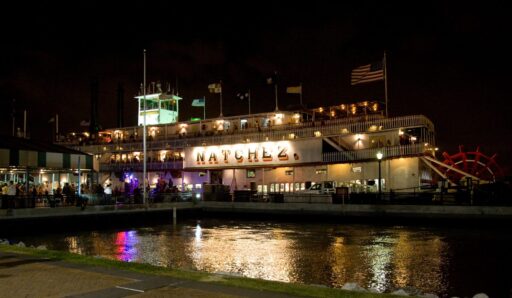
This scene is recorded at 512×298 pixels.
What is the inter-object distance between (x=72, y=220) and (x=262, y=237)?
496 inches

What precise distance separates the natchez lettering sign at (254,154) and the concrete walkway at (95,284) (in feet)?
123

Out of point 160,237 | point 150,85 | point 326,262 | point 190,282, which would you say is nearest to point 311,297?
point 190,282

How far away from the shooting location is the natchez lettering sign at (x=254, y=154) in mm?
47188

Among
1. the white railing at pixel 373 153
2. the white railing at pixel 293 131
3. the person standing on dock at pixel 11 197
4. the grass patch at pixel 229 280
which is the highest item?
the white railing at pixel 293 131

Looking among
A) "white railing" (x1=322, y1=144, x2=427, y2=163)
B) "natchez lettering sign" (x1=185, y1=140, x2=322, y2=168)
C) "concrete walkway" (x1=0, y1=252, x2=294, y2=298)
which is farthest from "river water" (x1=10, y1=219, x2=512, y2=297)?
"natchez lettering sign" (x1=185, y1=140, x2=322, y2=168)

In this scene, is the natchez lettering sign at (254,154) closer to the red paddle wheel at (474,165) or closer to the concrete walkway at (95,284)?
the red paddle wheel at (474,165)

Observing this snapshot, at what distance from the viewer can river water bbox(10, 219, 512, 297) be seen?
14.0 m

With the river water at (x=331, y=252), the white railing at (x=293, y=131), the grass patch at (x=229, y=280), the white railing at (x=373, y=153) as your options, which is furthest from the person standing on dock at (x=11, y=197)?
the white railing at (x=373, y=153)

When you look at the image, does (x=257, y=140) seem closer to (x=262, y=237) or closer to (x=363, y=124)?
(x=363, y=124)

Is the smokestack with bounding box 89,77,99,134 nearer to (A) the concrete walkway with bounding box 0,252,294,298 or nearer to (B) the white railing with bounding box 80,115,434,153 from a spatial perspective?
(B) the white railing with bounding box 80,115,434,153

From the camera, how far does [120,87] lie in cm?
8812

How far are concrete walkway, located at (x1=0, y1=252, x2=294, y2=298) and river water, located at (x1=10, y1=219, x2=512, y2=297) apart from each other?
5242 mm

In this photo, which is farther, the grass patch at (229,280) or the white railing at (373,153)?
the white railing at (373,153)

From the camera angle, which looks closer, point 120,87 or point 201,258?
point 201,258
